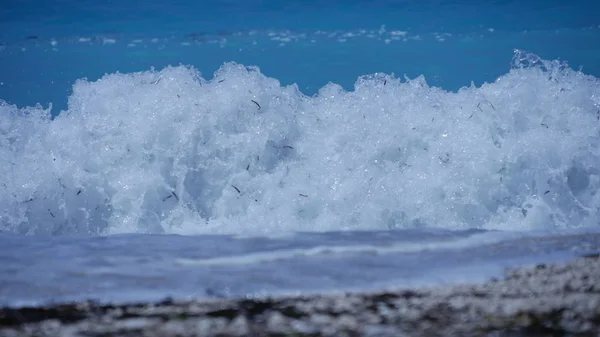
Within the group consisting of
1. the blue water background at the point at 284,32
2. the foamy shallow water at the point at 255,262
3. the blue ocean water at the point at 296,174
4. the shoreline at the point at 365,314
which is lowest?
the shoreline at the point at 365,314

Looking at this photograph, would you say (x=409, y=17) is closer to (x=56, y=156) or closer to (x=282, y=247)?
(x=56, y=156)

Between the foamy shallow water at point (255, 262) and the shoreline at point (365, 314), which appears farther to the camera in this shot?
the foamy shallow water at point (255, 262)

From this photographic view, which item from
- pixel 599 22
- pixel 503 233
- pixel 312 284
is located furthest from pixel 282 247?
pixel 599 22

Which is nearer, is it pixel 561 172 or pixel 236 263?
pixel 236 263

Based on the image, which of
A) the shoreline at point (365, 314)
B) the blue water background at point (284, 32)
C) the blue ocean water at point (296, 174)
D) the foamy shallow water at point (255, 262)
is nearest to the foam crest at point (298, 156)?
the blue ocean water at point (296, 174)

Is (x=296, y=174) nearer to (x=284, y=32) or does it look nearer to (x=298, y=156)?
(x=298, y=156)

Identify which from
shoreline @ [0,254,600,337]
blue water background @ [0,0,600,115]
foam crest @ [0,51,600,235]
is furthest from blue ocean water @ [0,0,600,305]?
blue water background @ [0,0,600,115]

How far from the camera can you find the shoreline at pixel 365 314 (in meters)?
2.64

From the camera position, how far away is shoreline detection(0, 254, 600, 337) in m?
2.64

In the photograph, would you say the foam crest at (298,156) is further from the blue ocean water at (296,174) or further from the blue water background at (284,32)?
the blue water background at (284,32)

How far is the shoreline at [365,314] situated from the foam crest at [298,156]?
1.59 metres

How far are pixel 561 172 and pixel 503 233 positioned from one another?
109 cm

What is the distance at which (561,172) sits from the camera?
4.98 m

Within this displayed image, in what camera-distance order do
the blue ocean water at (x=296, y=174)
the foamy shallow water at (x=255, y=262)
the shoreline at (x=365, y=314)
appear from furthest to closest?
the blue ocean water at (x=296, y=174)
the foamy shallow water at (x=255, y=262)
the shoreline at (x=365, y=314)
